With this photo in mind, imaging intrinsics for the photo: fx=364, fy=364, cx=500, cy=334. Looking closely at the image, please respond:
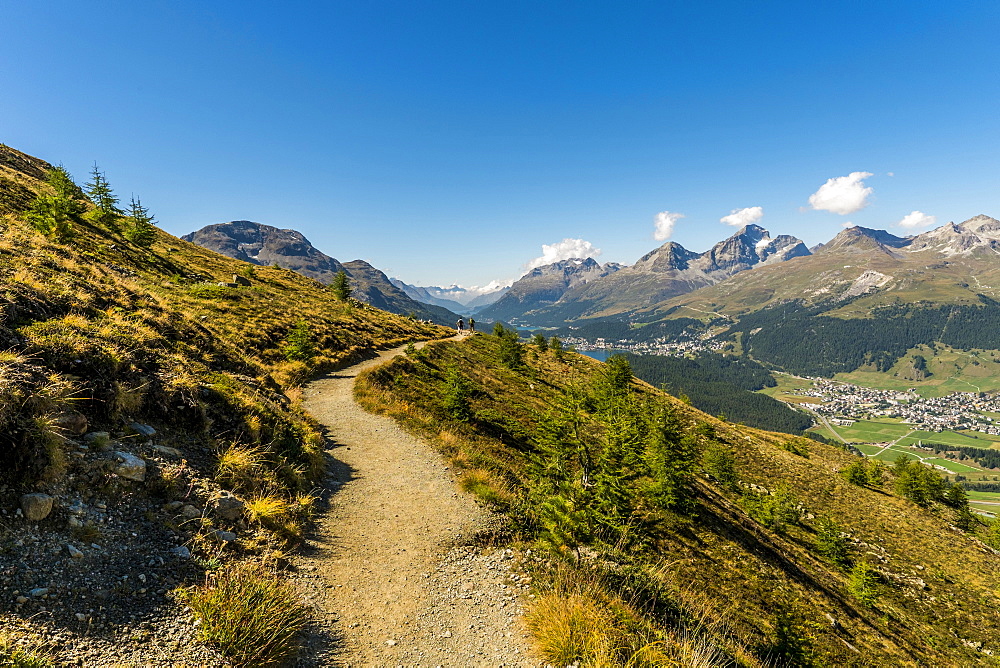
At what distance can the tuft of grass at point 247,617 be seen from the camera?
5688 mm

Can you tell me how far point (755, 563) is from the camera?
814 inches

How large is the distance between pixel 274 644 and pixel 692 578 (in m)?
17.4

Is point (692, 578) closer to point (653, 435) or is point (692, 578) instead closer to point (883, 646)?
point (653, 435)

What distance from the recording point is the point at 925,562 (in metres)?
31.6

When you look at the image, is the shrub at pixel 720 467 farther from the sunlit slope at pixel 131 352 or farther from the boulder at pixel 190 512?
the boulder at pixel 190 512

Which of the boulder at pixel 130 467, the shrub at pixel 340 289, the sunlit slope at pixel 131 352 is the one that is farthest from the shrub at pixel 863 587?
the shrub at pixel 340 289

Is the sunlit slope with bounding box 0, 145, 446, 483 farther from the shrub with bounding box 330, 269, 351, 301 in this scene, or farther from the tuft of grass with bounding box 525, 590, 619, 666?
the shrub with bounding box 330, 269, 351, 301

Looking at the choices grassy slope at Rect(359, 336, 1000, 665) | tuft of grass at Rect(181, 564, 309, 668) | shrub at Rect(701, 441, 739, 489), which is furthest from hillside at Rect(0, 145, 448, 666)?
shrub at Rect(701, 441, 739, 489)

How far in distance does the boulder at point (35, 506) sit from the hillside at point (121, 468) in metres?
0.02

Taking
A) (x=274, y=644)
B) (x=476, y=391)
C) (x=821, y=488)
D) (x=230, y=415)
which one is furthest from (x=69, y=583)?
(x=821, y=488)

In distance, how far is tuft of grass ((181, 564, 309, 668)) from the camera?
18.7 feet

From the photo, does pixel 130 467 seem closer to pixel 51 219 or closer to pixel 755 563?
pixel 755 563

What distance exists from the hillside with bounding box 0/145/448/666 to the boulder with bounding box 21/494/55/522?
0.02 meters

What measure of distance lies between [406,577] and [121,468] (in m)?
6.59
